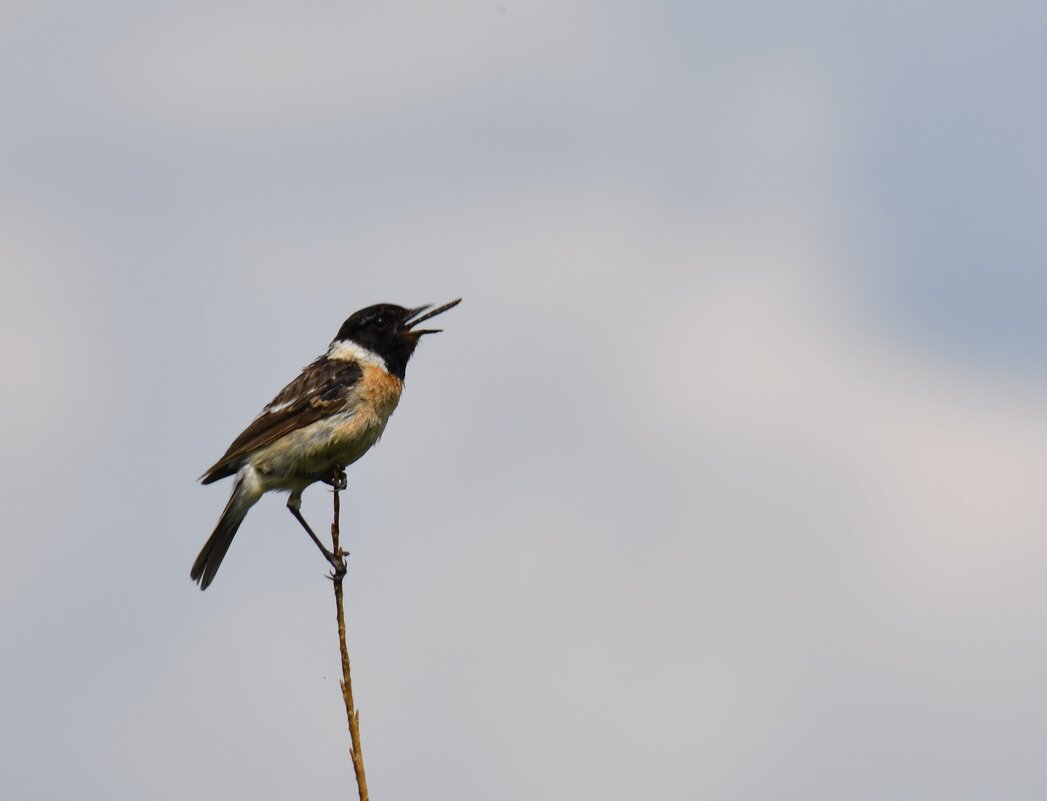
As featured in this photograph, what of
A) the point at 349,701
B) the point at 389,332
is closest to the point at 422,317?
the point at 389,332

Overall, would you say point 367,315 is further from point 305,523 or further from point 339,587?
point 339,587

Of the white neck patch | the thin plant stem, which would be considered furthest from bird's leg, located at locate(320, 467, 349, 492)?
the thin plant stem

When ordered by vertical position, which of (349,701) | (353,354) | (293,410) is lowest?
(349,701)

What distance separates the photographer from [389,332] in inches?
496

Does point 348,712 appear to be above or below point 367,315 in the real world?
below

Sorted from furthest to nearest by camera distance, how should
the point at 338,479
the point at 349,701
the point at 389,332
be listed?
the point at 389,332
the point at 338,479
the point at 349,701

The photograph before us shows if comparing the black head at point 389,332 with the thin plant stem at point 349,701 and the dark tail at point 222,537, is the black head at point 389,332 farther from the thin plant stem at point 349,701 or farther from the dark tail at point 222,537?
the thin plant stem at point 349,701

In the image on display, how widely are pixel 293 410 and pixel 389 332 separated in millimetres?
1310

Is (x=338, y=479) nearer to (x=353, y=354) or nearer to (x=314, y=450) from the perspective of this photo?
(x=314, y=450)

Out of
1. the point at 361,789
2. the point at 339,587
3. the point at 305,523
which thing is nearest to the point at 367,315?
the point at 305,523

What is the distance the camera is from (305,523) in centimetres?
1174

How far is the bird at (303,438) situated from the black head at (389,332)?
17 cm

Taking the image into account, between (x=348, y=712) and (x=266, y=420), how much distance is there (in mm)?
6522

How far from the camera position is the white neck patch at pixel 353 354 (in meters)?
12.4
